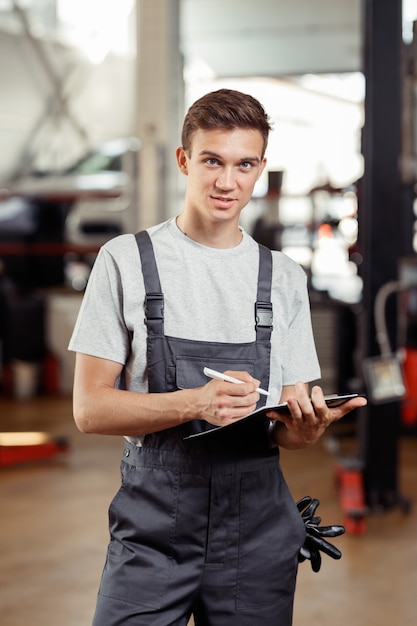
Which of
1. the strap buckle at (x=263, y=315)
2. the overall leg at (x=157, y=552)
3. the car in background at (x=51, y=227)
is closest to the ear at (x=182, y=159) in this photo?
the strap buckle at (x=263, y=315)

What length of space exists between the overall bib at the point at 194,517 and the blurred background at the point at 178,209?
4.70ft

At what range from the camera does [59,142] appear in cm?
914

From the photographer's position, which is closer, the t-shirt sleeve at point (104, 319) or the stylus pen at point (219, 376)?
the stylus pen at point (219, 376)

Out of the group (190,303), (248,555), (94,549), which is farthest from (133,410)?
(94,549)

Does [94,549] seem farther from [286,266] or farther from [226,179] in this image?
[226,179]

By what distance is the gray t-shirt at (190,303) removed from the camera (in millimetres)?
1422

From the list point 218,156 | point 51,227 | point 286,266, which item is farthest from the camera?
point 51,227

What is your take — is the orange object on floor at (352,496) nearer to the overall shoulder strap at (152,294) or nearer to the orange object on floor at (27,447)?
the orange object on floor at (27,447)

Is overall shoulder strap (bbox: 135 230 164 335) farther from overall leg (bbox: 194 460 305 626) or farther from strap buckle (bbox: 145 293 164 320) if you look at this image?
overall leg (bbox: 194 460 305 626)

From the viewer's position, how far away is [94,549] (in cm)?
345

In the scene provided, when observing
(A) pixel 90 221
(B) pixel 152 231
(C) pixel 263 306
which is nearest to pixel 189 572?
(C) pixel 263 306

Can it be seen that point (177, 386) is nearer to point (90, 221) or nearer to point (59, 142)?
point (90, 221)

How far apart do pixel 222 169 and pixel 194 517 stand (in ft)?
1.91

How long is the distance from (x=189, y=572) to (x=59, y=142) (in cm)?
818
